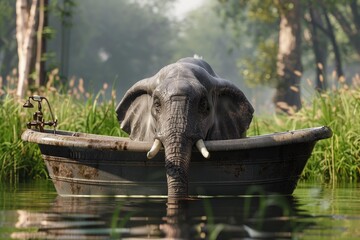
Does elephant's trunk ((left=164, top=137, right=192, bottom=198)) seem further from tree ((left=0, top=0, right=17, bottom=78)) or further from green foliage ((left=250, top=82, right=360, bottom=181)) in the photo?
tree ((left=0, top=0, right=17, bottom=78))

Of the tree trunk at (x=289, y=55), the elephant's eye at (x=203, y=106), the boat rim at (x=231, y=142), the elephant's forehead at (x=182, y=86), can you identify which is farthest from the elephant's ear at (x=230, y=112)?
the tree trunk at (x=289, y=55)

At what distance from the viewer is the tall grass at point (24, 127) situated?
48.5 feet

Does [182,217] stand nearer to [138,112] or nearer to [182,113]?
[182,113]

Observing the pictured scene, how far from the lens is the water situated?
23.1ft

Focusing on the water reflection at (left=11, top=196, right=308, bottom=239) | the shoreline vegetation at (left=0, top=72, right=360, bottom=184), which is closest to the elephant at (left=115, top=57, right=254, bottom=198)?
the water reflection at (left=11, top=196, right=308, bottom=239)

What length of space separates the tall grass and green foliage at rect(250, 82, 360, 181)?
239 cm

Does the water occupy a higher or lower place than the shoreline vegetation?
lower

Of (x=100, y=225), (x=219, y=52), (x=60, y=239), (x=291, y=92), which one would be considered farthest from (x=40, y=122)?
(x=219, y=52)

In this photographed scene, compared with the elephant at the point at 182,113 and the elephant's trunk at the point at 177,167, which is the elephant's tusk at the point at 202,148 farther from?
the elephant's trunk at the point at 177,167

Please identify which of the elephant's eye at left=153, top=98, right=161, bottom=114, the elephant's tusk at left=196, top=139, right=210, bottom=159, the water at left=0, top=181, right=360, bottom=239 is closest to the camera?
the water at left=0, top=181, right=360, bottom=239

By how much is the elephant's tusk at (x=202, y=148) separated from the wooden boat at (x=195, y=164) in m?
0.10

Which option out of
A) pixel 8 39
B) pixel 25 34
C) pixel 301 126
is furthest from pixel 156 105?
pixel 8 39

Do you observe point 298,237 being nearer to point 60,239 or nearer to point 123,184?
point 60,239

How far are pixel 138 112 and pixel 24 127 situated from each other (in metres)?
3.79
